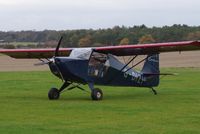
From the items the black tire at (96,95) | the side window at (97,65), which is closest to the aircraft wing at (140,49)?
the side window at (97,65)

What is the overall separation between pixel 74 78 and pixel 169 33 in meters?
70.3

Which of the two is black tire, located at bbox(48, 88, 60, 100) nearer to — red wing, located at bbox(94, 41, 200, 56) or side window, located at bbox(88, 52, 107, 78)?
side window, located at bbox(88, 52, 107, 78)

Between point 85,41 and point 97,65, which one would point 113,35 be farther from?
point 97,65

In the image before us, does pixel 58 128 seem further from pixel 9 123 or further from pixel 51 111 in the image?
pixel 51 111

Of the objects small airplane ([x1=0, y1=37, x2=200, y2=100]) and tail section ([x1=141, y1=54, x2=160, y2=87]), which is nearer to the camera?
small airplane ([x1=0, y1=37, x2=200, y2=100])

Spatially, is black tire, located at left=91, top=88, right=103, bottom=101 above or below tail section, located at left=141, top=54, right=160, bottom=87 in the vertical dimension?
below

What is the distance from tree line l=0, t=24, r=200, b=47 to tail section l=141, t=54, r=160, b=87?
148ft

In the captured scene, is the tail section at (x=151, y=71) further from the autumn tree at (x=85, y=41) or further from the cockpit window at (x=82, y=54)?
the autumn tree at (x=85, y=41)

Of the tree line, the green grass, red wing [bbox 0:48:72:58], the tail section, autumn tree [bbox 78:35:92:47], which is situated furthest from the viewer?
the tree line

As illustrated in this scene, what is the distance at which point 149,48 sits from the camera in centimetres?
1948

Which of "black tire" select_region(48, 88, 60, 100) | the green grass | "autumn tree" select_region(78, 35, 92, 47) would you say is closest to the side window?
the green grass

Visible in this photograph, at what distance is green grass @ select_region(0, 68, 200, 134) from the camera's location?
1159cm

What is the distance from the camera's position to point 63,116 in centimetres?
1382

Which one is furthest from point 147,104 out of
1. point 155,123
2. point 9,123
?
point 9,123
